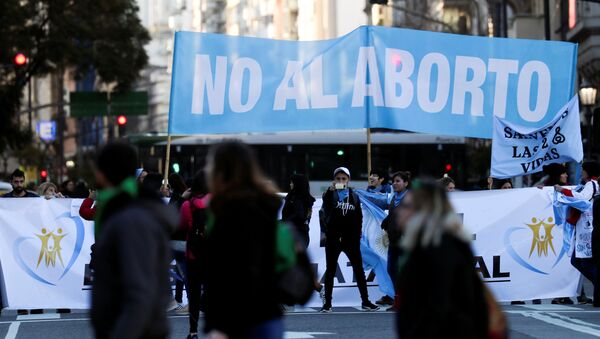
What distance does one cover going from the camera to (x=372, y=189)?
15.8 m

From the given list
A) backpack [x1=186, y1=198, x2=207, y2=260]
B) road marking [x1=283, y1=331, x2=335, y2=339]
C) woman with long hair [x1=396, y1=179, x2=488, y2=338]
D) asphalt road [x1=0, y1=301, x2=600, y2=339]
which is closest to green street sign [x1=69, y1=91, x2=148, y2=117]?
asphalt road [x1=0, y1=301, x2=600, y2=339]

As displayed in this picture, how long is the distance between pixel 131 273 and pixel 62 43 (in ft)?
127

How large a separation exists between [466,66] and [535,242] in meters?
2.13

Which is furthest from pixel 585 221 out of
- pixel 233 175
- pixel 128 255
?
pixel 128 255

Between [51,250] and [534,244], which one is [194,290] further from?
[534,244]

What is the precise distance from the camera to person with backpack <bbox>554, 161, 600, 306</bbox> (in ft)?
49.2

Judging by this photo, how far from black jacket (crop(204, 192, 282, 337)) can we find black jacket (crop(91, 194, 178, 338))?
233 millimetres

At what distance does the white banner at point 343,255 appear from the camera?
49.4ft

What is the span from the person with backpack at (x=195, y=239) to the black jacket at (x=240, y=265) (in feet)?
17.5

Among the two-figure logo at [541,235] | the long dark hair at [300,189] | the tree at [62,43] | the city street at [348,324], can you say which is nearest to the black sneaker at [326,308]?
the city street at [348,324]

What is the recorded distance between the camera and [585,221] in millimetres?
15219

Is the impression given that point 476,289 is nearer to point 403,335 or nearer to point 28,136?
point 403,335

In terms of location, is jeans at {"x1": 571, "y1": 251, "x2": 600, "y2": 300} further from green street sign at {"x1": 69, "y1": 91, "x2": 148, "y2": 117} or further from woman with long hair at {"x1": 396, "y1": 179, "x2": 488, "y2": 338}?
green street sign at {"x1": 69, "y1": 91, "x2": 148, "y2": 117}

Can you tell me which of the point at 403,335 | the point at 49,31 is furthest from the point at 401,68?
the point at 49,31
